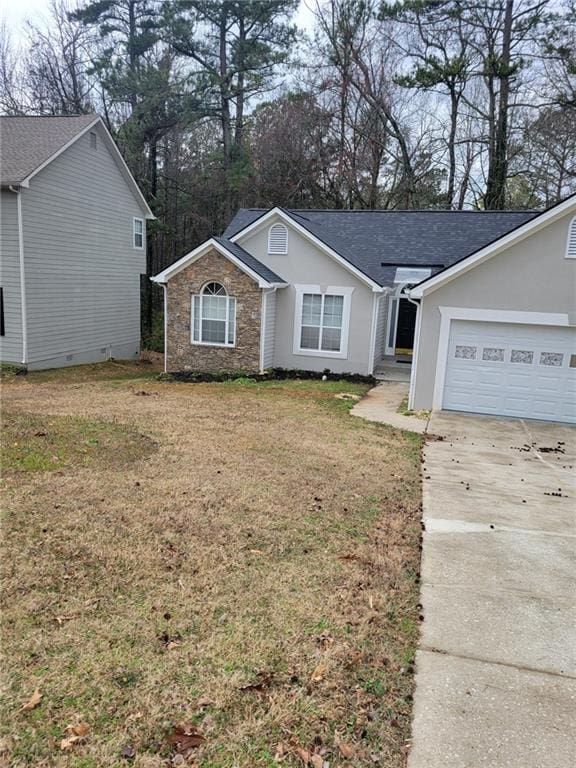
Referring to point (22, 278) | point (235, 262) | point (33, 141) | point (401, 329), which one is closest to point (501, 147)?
point (401, 329)

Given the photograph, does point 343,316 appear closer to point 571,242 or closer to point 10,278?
point 571,242

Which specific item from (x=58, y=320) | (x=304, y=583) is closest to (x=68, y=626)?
(x=304, y=583)

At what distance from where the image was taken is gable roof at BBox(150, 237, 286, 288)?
15.7m

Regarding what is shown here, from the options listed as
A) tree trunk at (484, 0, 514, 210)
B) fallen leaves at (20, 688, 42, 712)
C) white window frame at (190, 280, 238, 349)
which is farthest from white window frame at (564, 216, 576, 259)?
tree trunk at (484, 0, 514, 210)

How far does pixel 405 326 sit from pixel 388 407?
8.11 meters

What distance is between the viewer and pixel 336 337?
16859 millimetres

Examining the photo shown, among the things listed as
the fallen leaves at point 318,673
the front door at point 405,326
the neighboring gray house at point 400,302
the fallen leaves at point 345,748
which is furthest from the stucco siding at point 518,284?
the fallen leaves at point 345,748

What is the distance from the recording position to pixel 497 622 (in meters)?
4.17

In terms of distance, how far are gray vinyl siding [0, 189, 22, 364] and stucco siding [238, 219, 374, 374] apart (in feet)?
22.5

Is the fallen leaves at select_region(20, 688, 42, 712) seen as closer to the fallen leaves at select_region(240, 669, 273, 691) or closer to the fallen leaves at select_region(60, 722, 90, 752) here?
the fallen leaves at select_region(60, 722, 90, 752)

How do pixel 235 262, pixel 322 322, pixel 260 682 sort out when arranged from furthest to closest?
pixel 322 322
pixel 235 262
pixel 260 682

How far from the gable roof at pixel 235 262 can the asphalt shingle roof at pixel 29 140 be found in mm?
4740

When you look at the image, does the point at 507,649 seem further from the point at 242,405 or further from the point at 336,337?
the point at 336,337

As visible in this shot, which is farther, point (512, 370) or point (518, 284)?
point (512, 370)
